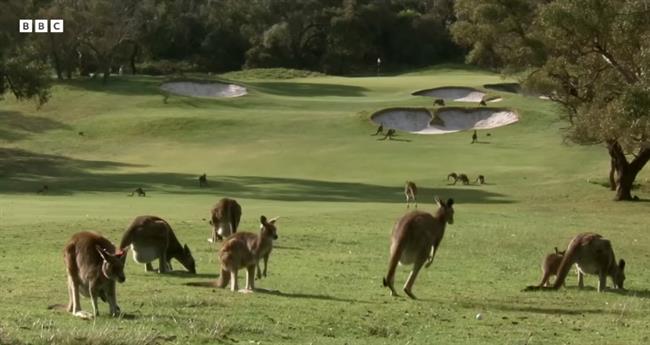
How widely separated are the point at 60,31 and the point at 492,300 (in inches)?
2605

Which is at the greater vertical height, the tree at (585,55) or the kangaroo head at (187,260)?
the tree at (585,55)

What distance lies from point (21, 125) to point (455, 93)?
111 ft

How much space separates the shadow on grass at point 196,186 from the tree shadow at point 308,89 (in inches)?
1262

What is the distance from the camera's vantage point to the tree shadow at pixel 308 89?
85438mm

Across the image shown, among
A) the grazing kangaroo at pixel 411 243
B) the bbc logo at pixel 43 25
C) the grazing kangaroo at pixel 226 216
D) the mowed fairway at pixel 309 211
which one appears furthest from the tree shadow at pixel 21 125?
the grazing kangaroo at pixel 411 243

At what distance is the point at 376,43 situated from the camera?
129 m

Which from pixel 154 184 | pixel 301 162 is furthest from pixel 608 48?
pixel 301 162

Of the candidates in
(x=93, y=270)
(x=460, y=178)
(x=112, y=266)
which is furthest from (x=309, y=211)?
(x=112, y=266)

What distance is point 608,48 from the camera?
29.4 metres

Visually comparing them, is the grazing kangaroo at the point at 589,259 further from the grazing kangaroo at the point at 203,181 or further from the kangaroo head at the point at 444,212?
the grazing kangaroo at the point at 203,181

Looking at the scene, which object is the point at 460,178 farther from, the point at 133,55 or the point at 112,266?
the point at 133,55

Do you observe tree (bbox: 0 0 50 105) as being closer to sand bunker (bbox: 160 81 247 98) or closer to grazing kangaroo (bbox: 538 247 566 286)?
sand bunker (bbox: 160 81 247 98)

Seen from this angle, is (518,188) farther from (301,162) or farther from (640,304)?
(640,304)

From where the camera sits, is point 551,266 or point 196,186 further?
point 196,186
